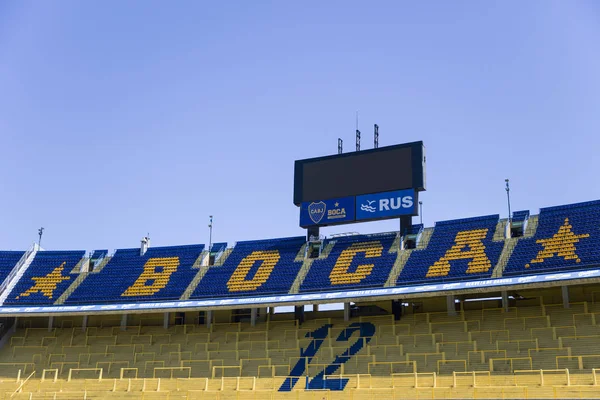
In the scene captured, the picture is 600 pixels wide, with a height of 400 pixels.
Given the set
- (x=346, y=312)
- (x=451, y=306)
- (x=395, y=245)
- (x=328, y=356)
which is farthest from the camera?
(x=395, y=245)

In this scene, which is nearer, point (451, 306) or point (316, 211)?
point (451, 306)

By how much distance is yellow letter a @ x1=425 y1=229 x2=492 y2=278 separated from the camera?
46.1 meters

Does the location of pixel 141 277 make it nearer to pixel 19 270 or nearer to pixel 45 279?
pixel 45 279

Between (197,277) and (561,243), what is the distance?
25843 millimetres

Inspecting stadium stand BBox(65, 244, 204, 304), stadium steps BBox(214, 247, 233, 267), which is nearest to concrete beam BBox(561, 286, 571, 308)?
stadium steps BBox(214, 247, 233, 267)

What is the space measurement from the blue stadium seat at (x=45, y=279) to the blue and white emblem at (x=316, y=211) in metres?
19.6

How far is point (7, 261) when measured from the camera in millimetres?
61625

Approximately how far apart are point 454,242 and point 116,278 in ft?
84.8

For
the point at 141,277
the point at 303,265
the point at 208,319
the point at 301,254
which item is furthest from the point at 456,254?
the point at 141,277

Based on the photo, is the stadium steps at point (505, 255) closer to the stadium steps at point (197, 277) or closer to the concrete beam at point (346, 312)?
the concrete beam at point (346, 312)

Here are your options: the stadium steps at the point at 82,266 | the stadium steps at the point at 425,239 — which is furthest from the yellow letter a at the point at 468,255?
the stadium steps at the point at 82,266

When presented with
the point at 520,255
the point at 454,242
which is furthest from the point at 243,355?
the point at 520,255

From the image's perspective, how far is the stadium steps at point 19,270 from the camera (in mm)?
57047

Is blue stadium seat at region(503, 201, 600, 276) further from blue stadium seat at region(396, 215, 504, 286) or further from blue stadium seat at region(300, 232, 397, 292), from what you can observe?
blue stadium seat at region(300, 232, 397, 292)
